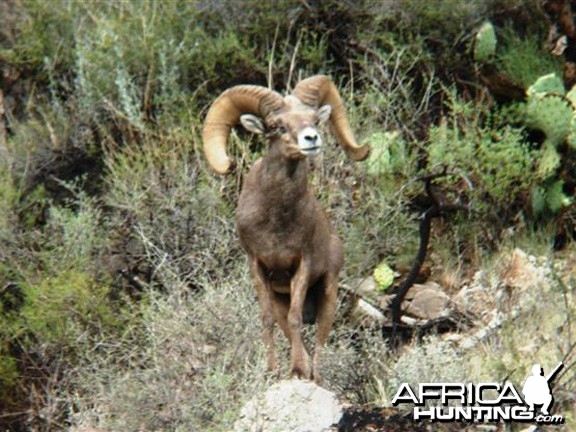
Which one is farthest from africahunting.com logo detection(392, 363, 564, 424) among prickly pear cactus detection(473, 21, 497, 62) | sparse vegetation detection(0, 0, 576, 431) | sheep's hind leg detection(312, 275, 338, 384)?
prickly pear cactus detection(473, 21, 497, 62)

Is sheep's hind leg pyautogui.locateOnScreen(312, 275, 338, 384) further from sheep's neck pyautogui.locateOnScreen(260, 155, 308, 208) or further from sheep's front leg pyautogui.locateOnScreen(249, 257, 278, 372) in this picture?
sheep's neck pyautogui.locateOnScreen(260, 155, 308, 208)

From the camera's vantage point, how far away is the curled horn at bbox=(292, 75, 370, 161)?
36.2 ft

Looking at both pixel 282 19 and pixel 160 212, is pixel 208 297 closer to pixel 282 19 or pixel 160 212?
pixel 160 212

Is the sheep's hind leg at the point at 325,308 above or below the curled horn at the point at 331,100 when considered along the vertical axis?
below

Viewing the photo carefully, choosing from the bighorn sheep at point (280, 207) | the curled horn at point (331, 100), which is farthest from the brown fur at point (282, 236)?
the curled horn at point (331, 100)

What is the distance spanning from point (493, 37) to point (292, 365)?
715cm

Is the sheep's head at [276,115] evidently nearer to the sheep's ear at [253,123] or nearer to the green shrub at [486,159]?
the sheep's ear at [253,123]

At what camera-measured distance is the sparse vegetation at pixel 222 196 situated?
1196cm

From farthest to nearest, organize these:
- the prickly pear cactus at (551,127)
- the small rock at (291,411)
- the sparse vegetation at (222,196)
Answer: the prickly pear cactus at (551,127) < the sparse vegetation at (222,196) < the small rock at (291,411)

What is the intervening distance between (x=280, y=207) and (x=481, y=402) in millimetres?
1976

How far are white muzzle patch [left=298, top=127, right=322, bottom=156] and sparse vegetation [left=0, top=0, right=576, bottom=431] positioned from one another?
5.18 feet

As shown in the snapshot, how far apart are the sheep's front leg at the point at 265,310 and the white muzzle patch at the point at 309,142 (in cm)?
99


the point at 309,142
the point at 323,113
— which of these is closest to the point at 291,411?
the point at 309,142

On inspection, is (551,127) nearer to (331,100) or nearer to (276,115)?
(331,100)
